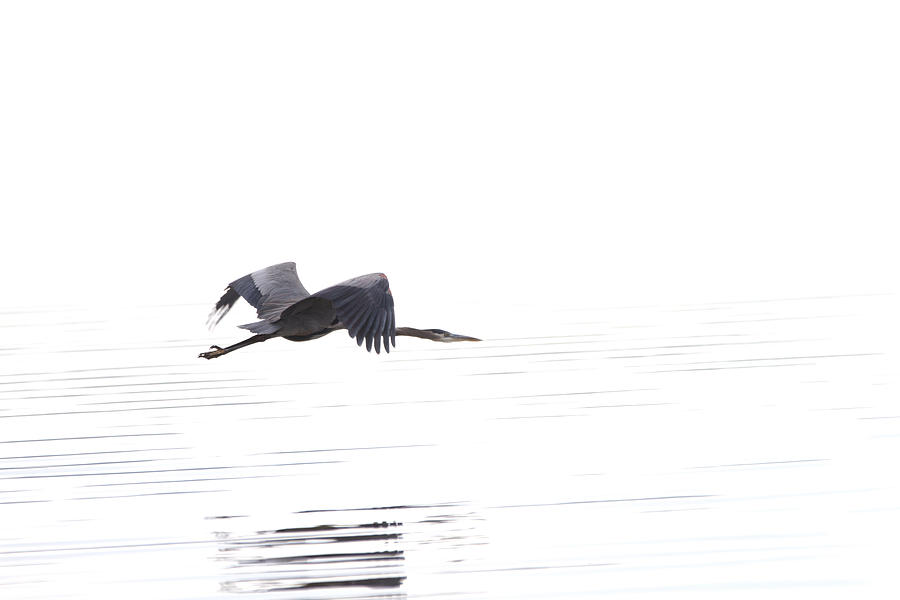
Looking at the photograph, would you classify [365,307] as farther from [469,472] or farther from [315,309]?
[469,472]

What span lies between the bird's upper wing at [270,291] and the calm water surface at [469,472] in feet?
3.44

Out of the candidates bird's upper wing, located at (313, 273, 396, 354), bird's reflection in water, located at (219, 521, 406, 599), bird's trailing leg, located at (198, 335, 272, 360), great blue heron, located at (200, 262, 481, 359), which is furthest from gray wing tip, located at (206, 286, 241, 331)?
bird's reflection in water, located at (219, 521, 406, 599)

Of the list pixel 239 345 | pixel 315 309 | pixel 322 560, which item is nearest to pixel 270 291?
pixel 239 345

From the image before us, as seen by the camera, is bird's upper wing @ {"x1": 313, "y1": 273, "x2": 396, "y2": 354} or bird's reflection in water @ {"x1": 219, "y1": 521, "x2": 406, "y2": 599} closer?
bird's reflection in water @ {"x1": 219, "y1": 521, "x2": 406, "y2": 599}

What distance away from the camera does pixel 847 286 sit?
86.7ft

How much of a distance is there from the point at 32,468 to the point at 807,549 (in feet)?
20.2

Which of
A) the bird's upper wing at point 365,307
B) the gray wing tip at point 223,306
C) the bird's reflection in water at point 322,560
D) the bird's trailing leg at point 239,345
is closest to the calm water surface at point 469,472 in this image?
the bird's reflection in water at point 322,560

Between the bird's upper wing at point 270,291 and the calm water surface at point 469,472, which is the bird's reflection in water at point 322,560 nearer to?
the calm water surface at point 469,472

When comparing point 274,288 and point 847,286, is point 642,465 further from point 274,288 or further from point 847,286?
point 847,286

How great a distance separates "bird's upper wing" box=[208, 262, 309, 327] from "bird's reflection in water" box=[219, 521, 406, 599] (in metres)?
3.54

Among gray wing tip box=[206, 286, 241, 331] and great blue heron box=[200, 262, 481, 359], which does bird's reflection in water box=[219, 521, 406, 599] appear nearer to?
great blue heron box=[200, 262, 481, 359]

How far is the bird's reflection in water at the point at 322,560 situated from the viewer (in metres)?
9.35

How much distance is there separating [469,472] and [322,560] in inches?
101

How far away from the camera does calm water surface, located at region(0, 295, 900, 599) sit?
380 inches
